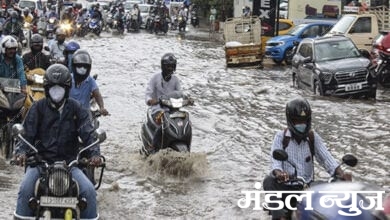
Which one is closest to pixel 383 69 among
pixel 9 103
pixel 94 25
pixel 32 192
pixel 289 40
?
pixel 289 40

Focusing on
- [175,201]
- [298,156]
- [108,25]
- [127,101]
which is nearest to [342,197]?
[298,156]

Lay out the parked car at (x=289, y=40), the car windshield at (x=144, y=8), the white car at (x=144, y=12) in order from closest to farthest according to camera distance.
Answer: the parked car at (x=289, y=40), the white car at (x=144, y=12), the car windshield at (x=144, y=8)

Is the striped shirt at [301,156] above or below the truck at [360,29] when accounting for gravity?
above

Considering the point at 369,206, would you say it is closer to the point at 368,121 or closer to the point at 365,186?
the point at 365,186

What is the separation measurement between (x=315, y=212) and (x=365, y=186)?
383mm

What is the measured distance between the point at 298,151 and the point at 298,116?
35 cm

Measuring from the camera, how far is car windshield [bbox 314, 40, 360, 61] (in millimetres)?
18531

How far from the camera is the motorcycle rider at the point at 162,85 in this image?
10273mm

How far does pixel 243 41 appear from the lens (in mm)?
28219

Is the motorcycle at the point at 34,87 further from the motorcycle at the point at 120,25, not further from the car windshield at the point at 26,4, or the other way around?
the car windshield at the point at 26,4

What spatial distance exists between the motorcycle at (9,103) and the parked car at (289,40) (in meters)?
17.8

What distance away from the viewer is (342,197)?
4.55 meters

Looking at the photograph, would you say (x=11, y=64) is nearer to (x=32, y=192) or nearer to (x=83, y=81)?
(x=83, y=81)

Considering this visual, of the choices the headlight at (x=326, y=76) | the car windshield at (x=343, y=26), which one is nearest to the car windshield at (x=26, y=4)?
the car windshield at (x=343, y=26)
